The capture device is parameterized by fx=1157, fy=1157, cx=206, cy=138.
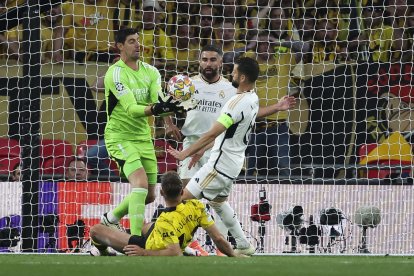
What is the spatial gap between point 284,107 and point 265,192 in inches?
71.6

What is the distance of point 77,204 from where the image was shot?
11875mm

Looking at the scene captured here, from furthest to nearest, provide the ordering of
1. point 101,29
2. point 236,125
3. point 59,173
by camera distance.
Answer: point 101,29 → point 59,173 → point 236,125

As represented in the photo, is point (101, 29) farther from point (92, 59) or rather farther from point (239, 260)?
point (239, 260)

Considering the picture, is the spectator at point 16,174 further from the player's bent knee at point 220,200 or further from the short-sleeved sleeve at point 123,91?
the player's bent knee at point 220,200

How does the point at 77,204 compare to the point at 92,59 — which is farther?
the point at 92,59

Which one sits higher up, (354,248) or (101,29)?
(101,29)

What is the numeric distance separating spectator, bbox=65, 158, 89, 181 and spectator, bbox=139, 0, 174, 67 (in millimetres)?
1575

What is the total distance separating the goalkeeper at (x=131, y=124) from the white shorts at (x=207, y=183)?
20.1 inches

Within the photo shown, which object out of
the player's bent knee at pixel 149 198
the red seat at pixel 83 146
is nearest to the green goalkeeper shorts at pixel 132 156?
the player's bent knee at pixel 149 198

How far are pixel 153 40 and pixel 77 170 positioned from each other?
196 centimetres

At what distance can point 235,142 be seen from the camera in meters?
10.2

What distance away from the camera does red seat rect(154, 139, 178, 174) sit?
12843mm

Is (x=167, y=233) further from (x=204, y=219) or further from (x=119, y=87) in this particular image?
(x=119, y=87)

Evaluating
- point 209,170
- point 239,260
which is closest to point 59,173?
point 209,170
